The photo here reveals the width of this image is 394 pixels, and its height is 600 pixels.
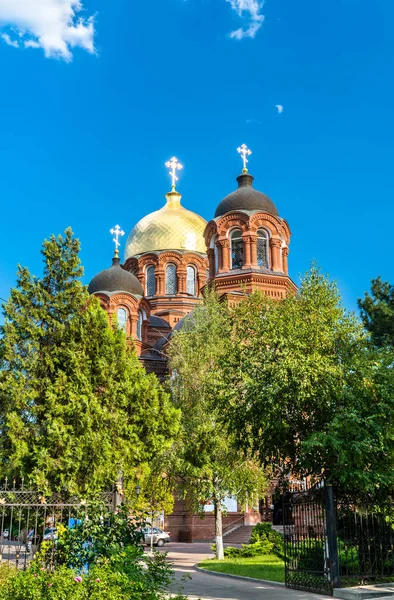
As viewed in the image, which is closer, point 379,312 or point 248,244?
point 379,312

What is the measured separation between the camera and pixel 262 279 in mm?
29969

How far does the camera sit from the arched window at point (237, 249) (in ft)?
104

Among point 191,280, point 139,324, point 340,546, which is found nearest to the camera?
point 340,546

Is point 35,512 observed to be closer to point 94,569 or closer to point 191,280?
point 94,569

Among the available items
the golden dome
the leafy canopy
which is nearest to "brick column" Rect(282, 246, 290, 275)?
the leafy canopy

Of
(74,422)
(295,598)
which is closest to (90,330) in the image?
(74,422)

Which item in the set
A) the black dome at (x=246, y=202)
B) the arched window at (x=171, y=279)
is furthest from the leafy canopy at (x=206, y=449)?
the arched window at (x=171, y=279)

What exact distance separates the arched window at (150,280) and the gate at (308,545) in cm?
3075

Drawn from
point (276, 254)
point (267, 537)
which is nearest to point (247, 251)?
point (276, 254)

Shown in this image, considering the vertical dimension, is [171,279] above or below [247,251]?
above

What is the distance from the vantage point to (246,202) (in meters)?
32.0

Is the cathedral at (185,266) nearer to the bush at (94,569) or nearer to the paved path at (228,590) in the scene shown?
the paved path at (228,590)

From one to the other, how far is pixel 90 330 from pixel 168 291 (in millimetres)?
26752

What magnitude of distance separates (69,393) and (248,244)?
1737 centimetres
